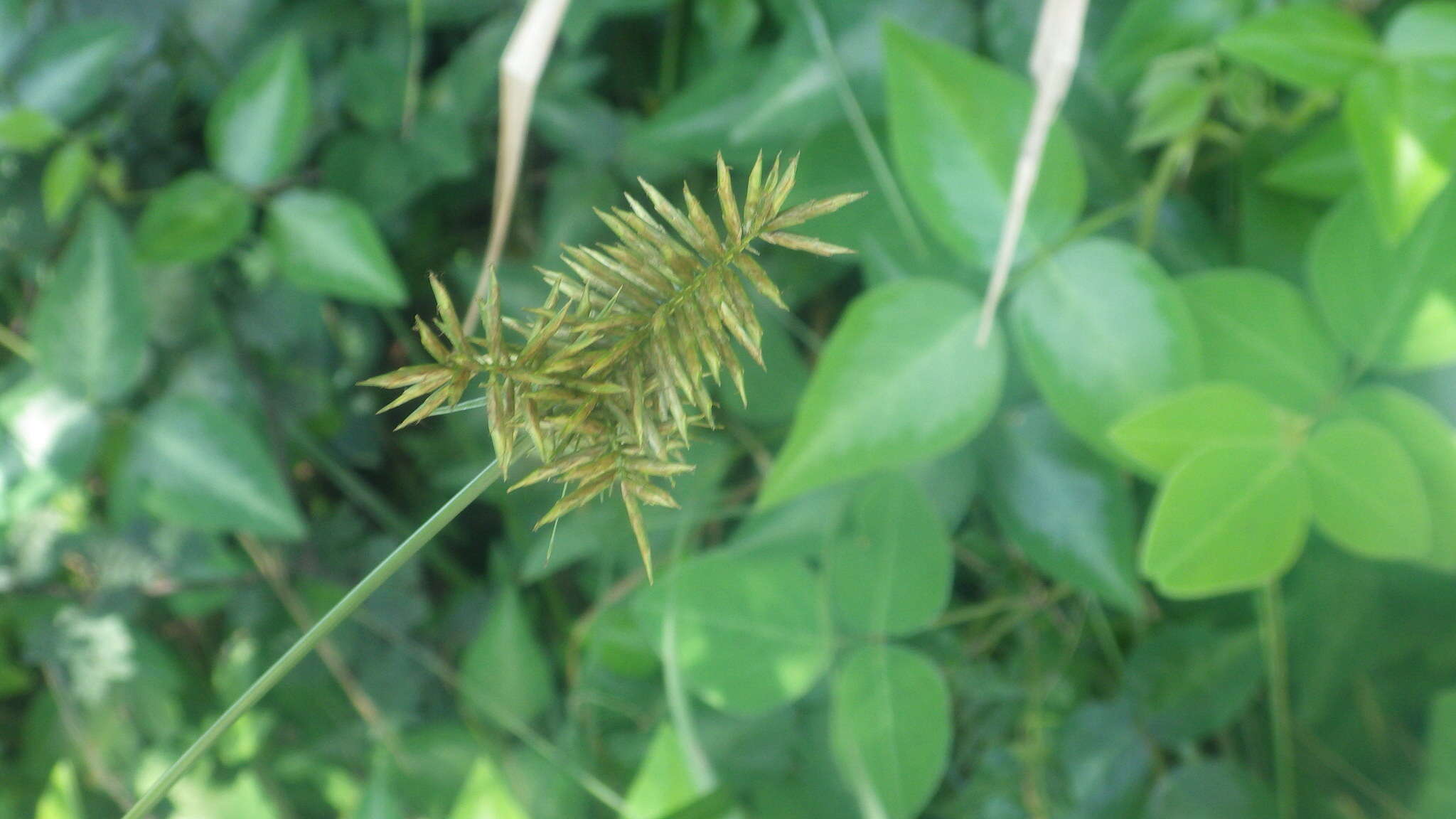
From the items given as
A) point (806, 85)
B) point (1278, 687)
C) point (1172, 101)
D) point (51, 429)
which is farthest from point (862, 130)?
point (51, 429)

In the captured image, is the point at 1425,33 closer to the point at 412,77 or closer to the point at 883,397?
the point at 883,397

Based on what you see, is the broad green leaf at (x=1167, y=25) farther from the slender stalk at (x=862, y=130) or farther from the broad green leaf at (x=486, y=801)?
the broad green leaf at (x=486, y=801)

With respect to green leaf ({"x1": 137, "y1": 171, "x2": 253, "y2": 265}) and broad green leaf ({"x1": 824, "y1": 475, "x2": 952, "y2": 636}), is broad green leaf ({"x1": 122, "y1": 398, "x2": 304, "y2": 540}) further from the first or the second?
broad green leaf ({"x1": 824, "y1": 475, "x2": 952, "y2": 636})

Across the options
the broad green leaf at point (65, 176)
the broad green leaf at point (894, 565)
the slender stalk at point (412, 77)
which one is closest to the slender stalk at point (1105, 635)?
the broad green leaf at point (894, 565)

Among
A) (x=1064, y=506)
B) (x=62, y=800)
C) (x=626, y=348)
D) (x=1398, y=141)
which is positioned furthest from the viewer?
(x=62, y=800)

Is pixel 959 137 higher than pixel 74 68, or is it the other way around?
pixel 74 68

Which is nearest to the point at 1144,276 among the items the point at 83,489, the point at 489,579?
the point at 489,579

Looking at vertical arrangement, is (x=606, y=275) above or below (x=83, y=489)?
above

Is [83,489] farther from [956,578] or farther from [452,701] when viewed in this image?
[956,578]
